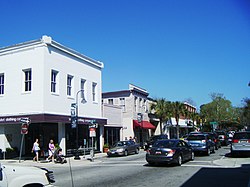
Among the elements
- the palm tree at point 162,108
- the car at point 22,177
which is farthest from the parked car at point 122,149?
the car at point 22,177

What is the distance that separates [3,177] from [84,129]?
2397cm

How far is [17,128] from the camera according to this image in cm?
2586

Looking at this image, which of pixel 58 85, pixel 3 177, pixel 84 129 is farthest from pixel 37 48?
pixel 3 177

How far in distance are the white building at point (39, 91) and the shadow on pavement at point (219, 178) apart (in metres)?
12.6

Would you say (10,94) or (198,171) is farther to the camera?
(10,94)

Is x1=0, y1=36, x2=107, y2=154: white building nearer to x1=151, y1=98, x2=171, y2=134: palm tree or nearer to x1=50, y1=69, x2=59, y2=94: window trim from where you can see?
x1=50, y1=69, x2=59, y2=94: window trim

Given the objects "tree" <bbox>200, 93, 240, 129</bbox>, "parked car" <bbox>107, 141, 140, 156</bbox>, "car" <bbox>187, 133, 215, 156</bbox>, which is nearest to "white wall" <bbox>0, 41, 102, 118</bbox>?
"parked car" <bbox>107, 141, 140, 156</bbox>

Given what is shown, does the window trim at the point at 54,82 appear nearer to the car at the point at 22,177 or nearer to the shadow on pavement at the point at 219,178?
the shadow on pavement at the point at 219,178

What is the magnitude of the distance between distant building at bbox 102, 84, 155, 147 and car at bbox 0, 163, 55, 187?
31000 millimetres

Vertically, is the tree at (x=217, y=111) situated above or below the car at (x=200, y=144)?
above

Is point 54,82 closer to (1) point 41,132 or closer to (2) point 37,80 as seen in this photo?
(2) point 37,80

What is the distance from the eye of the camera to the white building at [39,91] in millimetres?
23594

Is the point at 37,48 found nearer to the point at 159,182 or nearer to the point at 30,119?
the point at 30,119

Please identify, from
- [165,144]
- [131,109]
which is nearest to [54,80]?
[165,144]
